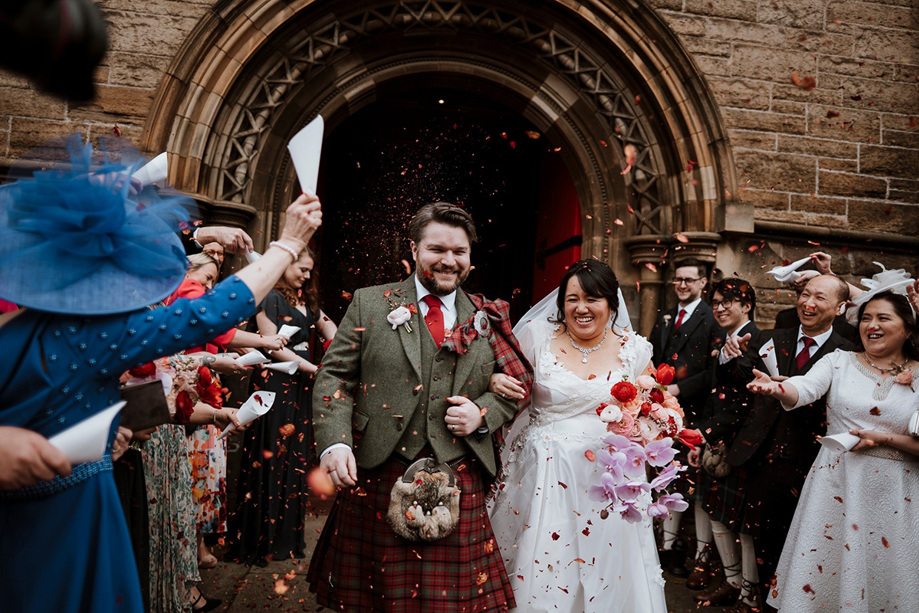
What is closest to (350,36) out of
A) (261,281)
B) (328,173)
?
(328,173)

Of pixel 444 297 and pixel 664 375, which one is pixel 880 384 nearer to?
pixel 664 375

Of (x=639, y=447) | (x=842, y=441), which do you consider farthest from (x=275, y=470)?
(x=842, y=441)

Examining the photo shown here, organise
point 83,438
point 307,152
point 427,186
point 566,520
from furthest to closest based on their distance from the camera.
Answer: point 427,186
point 566,520
point 307,152
point 83,438

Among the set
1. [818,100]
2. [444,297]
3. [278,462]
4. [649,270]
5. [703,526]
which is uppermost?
[818,100]

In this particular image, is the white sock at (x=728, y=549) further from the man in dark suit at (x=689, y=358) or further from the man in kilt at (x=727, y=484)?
the man in dark suit at (x=689, y=358)

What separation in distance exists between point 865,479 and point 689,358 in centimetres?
190

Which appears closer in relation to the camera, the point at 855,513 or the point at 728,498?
the point at 855,513

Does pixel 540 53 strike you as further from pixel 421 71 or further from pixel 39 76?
pixel 39 76

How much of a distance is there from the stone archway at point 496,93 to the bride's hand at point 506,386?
411 cm

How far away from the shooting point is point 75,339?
1.71 m

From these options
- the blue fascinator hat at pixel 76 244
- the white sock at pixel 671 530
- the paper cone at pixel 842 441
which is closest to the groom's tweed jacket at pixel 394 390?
the blue fascinator hat at pixel 76 244

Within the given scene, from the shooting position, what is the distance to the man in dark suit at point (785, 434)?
14.0ft

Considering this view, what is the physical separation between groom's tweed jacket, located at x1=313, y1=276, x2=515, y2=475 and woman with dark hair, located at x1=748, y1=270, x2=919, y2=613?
5.49 feet

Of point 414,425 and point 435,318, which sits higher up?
point 435,318
